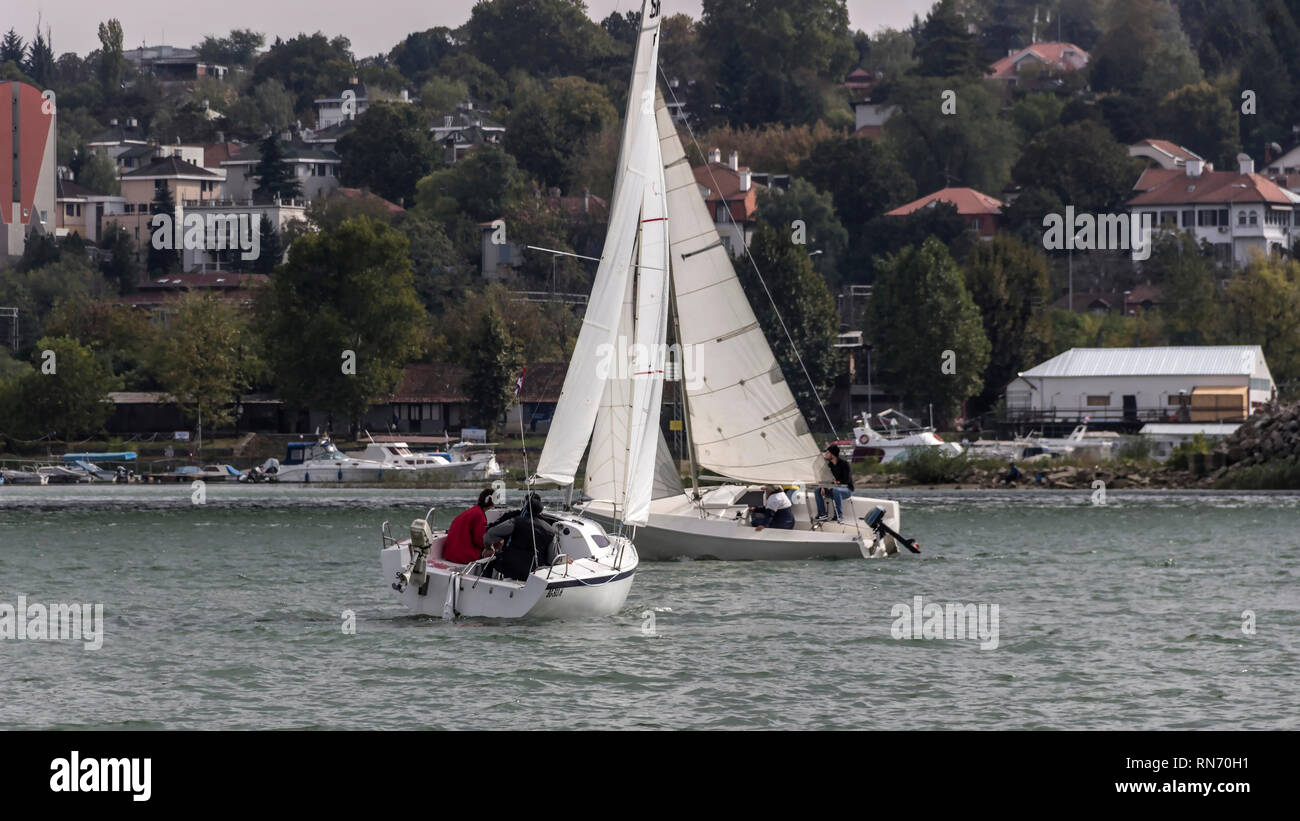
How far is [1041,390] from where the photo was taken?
10931cm

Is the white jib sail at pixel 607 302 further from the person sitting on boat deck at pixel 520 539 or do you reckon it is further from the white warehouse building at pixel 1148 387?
the white warehouse building at pixel 1148 387

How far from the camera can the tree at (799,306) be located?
116m

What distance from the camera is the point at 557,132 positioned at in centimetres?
19100

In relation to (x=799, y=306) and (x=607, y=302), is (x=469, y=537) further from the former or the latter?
(x=799, y=306)


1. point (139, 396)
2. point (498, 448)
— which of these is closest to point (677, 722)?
point (498, 448)

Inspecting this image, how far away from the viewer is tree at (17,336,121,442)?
113812mm

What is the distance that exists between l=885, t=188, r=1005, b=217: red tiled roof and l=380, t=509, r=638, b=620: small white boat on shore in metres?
135

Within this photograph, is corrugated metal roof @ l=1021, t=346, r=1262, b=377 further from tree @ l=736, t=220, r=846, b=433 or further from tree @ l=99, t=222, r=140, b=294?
tree @ l=99, t=222, r=140, b=294

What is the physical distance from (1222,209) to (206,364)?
289 ft

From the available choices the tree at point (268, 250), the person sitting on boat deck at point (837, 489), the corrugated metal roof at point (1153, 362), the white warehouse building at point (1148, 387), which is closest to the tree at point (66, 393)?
the white warehouse building at point (1148, 387)

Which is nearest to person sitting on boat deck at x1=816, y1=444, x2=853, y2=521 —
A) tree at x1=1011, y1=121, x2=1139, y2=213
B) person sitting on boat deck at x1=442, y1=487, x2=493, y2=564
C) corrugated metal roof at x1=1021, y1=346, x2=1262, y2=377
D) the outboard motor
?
person sitting on boat deck at x1=442, y1=487, x2=493, y2=564

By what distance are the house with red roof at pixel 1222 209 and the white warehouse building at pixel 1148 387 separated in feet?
183
